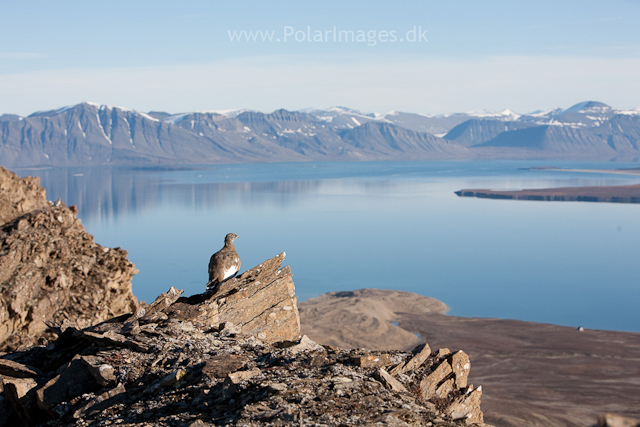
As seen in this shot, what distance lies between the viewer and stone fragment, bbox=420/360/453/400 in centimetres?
613

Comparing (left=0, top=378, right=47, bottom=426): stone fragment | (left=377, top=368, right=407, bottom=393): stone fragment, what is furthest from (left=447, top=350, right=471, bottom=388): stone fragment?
(left=0, top=378, right=47, bottom=426): stone fragment

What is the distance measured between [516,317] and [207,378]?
44045 millimetres

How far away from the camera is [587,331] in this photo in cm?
3941

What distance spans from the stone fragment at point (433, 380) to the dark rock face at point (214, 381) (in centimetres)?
1

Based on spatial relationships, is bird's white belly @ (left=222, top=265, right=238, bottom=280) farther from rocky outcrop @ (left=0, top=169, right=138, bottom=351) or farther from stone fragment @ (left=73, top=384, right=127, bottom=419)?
rocky outcrop @ (left=0, top=169, right=138, bottom=351)

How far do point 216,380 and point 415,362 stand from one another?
7.26ft

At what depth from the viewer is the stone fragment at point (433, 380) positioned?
20.1 ft

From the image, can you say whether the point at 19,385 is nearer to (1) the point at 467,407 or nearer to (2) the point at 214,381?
(2) the point at 214,381

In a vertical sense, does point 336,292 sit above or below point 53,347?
below

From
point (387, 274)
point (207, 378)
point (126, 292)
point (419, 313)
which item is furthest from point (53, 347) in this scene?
point (387, 274)

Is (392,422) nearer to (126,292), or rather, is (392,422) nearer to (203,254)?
(126,292)

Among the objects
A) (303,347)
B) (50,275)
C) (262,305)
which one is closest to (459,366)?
(303,347)

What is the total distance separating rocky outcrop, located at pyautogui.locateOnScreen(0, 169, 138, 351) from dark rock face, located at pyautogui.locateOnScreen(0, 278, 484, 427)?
23.0ft

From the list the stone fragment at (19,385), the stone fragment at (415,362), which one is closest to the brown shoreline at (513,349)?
the stone fragment at (415,362)
